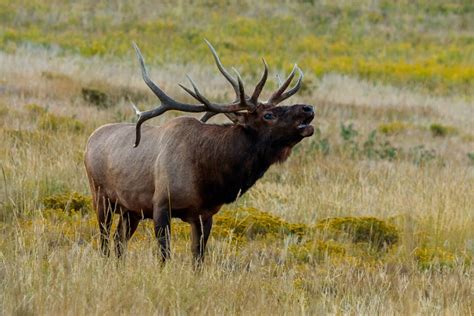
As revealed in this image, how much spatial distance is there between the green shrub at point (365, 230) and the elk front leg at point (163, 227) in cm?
236

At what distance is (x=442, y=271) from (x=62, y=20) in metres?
→ 31.9

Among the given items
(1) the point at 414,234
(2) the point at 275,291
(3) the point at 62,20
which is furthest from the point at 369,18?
(2) the point at 275,291

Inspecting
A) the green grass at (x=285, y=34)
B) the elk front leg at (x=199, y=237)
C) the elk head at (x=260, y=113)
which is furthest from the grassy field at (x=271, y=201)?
the elk head at (x=260, y=113)

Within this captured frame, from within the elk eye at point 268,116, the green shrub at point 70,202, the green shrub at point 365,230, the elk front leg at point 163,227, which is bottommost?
the green shrub at point 365,230

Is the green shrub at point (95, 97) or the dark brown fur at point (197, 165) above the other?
the dark brown fur at point (197, 165)

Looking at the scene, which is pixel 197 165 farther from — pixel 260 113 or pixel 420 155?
pixel 420 155

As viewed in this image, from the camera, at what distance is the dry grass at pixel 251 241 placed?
6176mm

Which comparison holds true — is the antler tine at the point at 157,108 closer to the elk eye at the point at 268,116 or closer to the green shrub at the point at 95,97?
the elk eye at the point at 268,116

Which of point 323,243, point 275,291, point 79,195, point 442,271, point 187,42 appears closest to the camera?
point 275,291

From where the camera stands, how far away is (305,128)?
25.1 ft

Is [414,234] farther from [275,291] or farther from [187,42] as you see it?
[187,42]

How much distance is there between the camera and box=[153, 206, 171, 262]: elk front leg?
771 centimetres

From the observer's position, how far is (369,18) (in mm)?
45656

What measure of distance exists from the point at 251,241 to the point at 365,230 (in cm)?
124
